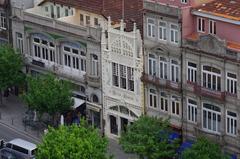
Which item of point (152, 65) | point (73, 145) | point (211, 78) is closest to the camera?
point (73, 145)

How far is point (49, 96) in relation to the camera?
4788 inches

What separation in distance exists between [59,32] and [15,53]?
9298 mm

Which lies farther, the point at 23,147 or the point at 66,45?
the point at 66,45

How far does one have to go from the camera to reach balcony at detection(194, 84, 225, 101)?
10562cm

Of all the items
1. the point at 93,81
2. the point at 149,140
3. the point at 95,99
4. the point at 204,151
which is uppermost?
the point at 93,81

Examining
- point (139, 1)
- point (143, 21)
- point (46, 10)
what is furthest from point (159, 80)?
point (46, 10)

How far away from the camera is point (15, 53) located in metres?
133

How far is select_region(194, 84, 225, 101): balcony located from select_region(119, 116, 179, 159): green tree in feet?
18.0

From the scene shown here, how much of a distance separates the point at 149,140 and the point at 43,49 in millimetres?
30348

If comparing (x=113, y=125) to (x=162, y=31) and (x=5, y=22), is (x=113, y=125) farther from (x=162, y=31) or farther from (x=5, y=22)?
(x=5, y=22)

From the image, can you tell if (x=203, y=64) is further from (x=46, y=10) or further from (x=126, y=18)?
(x=46, y=10)

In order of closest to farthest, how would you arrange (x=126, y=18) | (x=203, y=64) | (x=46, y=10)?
(x=203, y=64), (x=126, y=18), (x=46, y=10)

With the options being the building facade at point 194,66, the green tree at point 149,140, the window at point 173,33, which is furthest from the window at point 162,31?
the green tree at point 149,140

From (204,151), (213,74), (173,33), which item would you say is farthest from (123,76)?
(204,151)
